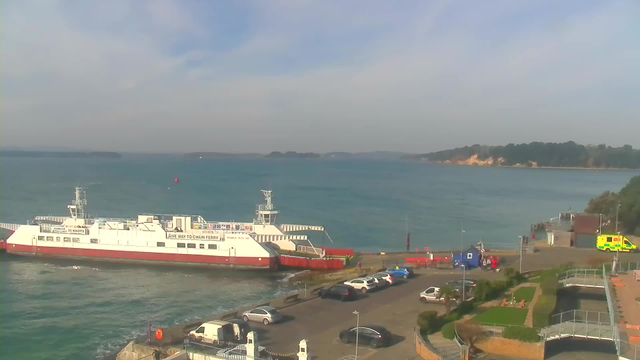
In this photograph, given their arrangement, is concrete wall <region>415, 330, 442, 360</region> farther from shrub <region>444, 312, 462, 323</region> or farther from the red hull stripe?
the red hull stripe

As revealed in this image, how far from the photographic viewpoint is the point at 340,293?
20.6 meters

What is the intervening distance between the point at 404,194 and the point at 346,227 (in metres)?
40.0

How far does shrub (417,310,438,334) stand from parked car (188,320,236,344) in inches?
220

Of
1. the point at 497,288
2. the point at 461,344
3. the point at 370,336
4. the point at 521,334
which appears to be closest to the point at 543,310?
the point at 521,334

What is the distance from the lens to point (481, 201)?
83.1 meters

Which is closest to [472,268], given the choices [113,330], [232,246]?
[232,246]

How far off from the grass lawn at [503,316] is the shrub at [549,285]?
1.48 m

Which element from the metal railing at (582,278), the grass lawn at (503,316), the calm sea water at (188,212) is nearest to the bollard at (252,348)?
the grass lawn at (503,316)

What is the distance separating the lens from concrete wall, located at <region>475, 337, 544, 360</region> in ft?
45.2

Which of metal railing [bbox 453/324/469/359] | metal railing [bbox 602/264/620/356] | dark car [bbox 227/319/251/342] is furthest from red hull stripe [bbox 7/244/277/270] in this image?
metal railing [bbox 602/264/620/356]

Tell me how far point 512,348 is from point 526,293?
6967mm

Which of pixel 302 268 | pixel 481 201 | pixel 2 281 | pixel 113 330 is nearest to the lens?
pixel 113 330

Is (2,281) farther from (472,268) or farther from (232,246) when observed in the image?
(472,268)

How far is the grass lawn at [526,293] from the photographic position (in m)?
19.4
